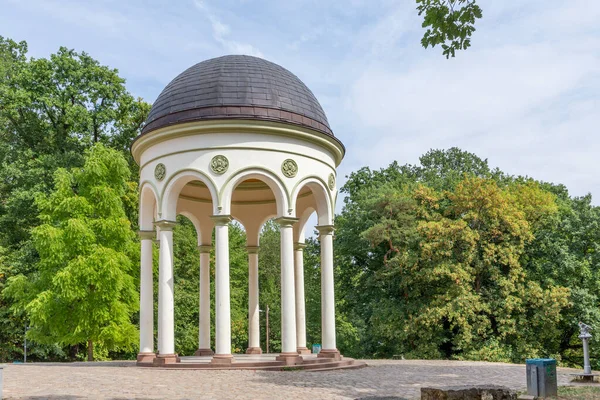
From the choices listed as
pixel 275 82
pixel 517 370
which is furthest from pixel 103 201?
pixel 517 370

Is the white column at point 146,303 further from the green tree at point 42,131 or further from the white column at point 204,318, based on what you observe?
the green tree at point 42,131

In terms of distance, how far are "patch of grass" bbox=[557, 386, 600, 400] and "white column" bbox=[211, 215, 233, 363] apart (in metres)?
8.92

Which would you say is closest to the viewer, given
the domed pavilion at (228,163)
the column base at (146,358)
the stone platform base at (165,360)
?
the stone platform base at (165,360)

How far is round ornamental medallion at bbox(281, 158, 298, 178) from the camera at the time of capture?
61.2 feet

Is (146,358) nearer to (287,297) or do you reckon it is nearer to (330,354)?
(287,297)

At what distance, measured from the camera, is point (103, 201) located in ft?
85.7

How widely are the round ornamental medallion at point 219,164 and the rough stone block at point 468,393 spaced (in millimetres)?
10221

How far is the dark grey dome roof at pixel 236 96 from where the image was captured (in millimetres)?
18406

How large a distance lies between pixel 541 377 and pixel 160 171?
1259 centimetres

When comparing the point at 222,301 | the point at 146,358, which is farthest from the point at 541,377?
the point at 146,358

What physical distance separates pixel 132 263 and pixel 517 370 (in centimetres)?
1795

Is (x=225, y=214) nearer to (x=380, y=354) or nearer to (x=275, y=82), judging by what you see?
(x=275, y=82)

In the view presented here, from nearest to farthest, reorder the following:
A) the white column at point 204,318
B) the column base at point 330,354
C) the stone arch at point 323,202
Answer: the column base at point 330,354 → the stone arch at point 323,202 → the white column at point 204,318

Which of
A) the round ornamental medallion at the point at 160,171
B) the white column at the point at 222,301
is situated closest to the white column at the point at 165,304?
Result: the round ornamental medallion at the point at 160,171
